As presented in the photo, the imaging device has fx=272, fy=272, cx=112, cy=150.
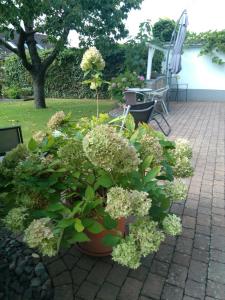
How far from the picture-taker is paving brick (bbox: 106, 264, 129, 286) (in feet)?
5.86

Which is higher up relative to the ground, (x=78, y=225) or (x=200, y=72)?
(x=200, y=72)

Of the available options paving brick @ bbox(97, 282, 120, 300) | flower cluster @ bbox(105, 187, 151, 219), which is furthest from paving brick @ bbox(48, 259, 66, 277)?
flower cluster @ bbox(105, 187, 151, 219)

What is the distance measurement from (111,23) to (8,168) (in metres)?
7.70

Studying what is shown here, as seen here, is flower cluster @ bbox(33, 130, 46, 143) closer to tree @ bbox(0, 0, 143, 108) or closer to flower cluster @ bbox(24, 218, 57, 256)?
flower cluster @ bbox(24, 218, 57, 256)

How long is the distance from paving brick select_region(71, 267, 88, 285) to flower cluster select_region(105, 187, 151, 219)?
82 centimetres

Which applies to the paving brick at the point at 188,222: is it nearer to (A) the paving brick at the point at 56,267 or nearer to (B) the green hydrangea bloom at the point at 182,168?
(B) the green hydrangea bloom at the point at 182,168

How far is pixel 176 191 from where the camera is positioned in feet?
5.27

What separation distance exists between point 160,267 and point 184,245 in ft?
1.09

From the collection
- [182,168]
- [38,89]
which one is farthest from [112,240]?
[38,89]

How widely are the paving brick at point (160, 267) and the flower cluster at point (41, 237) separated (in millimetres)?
A: 862

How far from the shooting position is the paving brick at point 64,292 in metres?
1.66

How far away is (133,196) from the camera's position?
49.7 inches

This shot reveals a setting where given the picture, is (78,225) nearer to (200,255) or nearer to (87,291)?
(87,291)

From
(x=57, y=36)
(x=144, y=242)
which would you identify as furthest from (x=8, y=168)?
(x=57, y=36)
